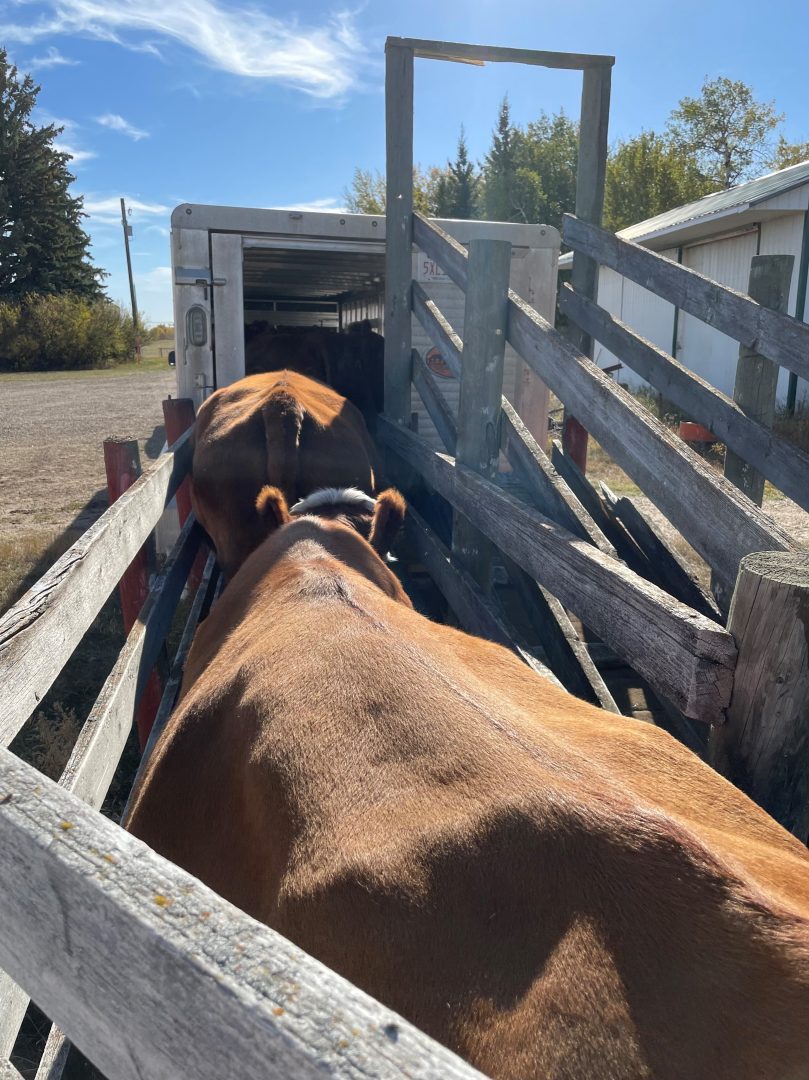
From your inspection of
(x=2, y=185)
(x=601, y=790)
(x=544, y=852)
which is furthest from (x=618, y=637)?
(x=2, y=185)

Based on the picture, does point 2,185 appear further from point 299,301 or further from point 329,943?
point 329,943

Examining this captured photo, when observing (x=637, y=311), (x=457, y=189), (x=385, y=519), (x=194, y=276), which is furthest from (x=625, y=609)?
(x=457, y=189)

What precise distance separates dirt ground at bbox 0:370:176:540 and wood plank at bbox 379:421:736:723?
651 centimetres

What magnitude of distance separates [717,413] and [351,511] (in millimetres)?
1465

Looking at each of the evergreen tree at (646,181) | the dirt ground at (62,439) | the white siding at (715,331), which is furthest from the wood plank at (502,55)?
the evergreen tree at (646,181)

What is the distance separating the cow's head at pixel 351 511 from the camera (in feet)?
10.6

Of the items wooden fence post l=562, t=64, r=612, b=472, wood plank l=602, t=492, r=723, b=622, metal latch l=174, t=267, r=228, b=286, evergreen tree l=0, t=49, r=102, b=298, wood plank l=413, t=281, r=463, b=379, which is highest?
evergreen tree l=0, t=49, r=102, b=298

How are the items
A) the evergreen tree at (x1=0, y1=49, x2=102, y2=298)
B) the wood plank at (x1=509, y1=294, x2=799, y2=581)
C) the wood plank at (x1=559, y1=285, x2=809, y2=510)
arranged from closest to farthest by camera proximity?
the wood plank at (x1=509, y1=294, x2=799, y2=581), the wood plank at (x1=559, y1=285, x2=809, y2=510), the evergreen tree at (x1=0, y1=49, x2=102, y2=298)

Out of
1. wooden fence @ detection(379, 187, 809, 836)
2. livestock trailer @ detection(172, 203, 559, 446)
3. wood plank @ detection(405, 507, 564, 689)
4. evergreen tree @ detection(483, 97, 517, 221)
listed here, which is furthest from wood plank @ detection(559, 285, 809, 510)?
evergreen tree @ detection(483, 97, 517, 221)

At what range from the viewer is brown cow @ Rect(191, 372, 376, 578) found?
405 cm

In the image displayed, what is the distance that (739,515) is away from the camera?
2.06m

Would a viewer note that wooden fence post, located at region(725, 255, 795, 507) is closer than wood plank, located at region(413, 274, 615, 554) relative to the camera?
No

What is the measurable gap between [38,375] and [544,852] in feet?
107

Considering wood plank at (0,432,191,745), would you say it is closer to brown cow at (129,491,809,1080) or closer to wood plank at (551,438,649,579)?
brown cow at (129,491,809,1080)
